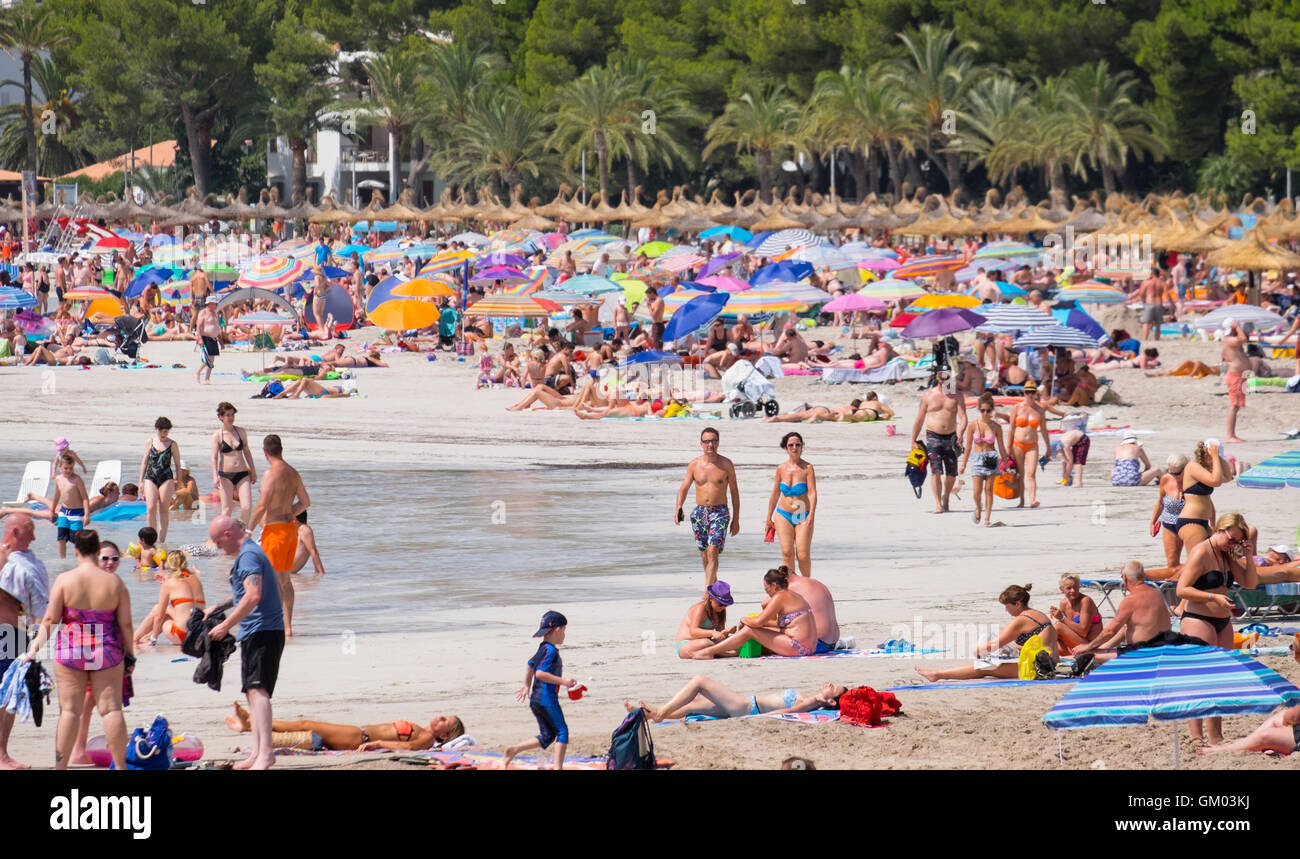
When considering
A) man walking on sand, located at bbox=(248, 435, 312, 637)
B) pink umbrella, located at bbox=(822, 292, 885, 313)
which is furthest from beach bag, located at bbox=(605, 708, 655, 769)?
pink umbrella, located at bbox=(822, 292, 885, 313)

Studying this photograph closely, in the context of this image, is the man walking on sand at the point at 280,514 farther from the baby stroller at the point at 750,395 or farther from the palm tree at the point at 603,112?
the palm tree at the point at 603,112

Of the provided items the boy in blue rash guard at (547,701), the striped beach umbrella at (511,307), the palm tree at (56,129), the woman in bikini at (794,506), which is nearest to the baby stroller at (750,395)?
the striped beach umbrella at (511,307)

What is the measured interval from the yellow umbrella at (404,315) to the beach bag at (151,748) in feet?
77.3

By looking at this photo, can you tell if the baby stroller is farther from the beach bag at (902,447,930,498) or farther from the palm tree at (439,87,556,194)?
the palm tree at (439,87,556,194)

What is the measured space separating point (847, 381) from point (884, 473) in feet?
24.6

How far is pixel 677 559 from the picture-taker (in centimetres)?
1439

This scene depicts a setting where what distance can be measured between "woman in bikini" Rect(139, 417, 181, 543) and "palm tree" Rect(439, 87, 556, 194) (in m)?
51.7

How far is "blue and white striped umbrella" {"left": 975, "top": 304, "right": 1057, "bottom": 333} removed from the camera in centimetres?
2325

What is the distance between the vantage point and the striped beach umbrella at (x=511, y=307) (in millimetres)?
Answer: 28281

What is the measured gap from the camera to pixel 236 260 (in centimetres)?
4456

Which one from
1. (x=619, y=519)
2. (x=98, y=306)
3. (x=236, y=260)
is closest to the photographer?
(x=619, y=519)
